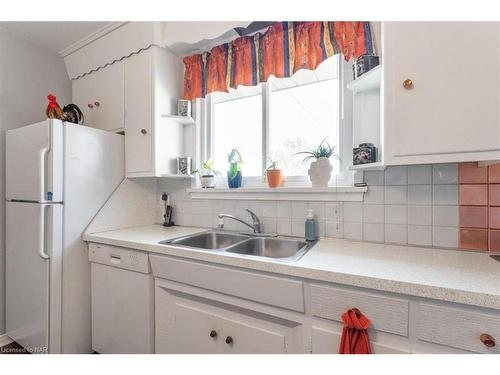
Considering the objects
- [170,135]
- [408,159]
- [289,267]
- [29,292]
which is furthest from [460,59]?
[29,292]

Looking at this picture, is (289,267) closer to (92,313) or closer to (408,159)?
(408,159)

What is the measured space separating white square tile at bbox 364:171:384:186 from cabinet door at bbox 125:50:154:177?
4.73ft

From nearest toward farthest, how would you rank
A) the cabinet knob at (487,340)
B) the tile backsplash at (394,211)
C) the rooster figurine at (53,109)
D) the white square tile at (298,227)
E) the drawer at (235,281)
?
the cabinet knob at (487,340) → the drawer at (235,281) → the tile backsplash at (394,211) → the white square tile at (298,227) → the rooster figurine at (53,109)

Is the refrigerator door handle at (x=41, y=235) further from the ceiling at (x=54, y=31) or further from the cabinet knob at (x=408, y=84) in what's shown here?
the cabinet knob at (x=408, y=84)

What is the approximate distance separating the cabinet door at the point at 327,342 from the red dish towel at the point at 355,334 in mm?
39

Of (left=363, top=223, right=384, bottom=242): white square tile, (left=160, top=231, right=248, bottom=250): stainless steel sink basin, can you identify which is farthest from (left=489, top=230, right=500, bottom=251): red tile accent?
(left=160, top=231, right=248, bottom=250): stainless steel sink basin

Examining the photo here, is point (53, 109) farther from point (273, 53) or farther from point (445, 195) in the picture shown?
point (445, 195)

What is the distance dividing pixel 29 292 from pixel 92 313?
43 cm

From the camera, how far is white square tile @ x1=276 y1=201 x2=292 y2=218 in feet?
5.11

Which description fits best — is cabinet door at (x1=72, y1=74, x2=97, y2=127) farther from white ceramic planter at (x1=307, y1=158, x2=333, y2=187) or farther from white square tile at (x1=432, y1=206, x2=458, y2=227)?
white square tile at (x1=432, y1=206, x2=458, y2=227)

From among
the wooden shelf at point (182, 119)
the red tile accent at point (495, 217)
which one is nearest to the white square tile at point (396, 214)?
the red tile accent at point (495, 217)

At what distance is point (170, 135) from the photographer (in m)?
1.85

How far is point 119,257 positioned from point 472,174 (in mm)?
1951

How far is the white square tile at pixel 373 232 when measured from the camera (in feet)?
4.31
